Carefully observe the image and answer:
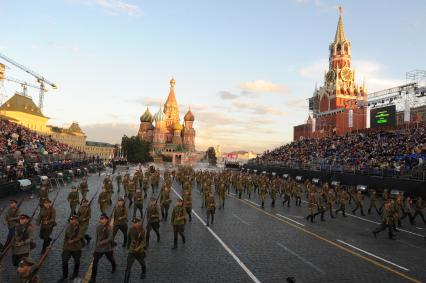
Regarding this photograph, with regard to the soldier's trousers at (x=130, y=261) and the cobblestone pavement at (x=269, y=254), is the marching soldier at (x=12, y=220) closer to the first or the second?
the cobblestone pavement at (x=269, y=254)

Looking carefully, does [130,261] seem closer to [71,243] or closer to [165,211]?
[71,243]

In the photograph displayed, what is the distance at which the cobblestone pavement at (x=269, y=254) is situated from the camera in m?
10.2

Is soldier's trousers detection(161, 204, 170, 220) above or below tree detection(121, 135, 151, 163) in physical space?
below

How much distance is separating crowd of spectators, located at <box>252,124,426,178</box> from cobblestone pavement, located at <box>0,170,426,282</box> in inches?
648

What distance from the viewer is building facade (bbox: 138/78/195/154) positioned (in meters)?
158

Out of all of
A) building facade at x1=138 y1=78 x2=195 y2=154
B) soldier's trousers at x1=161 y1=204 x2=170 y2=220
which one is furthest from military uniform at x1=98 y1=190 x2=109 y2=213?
building facade at x1=138 y1=78 x2=195 y2=154

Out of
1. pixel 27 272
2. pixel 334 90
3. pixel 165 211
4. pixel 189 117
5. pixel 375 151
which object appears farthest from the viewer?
pixel 189 117

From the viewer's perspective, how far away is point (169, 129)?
538 feet

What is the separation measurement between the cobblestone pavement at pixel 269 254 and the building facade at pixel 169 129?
450ft

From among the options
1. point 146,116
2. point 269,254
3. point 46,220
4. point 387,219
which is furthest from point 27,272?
point 146,116

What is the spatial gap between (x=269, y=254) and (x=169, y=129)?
153 metres

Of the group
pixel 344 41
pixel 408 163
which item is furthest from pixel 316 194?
pixel 344 41

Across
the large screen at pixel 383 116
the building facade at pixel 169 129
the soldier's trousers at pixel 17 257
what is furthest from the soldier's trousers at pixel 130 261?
the building facade at pixel 169 129

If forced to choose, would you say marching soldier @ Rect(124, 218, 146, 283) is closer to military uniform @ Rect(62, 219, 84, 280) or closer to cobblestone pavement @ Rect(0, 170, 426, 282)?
cobblestone pavement @ Rect(0, 170, 426, 282)
